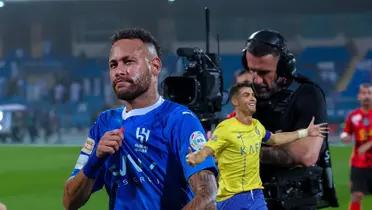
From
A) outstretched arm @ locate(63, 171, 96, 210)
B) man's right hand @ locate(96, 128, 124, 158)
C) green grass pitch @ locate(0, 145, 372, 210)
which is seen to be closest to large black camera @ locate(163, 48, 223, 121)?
outstretched arm @ locate(63, 171, 96, 210)

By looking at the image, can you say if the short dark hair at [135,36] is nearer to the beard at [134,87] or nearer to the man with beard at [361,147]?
the beard at [134,87]

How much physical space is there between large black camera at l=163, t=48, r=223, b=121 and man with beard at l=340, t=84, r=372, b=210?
4442mm

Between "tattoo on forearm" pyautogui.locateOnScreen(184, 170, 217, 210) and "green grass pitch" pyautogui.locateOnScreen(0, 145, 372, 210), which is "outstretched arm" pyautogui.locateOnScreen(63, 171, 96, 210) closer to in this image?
"tattoo on forearm" pyautogui.locateOnScreen(184, 170, 217, 210)

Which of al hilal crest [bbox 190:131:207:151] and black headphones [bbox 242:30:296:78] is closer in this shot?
al hilal crest [bbox 190:131:207:151]

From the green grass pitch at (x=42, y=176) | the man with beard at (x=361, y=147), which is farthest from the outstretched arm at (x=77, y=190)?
the green grass pitch at (x=42, y=176)

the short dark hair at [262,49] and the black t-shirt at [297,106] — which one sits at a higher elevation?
the short dark hair at [262,49]

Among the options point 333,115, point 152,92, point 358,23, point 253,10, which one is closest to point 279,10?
point 253,10

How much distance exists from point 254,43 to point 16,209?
24.0 ft

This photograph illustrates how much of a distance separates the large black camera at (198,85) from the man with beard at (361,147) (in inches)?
175

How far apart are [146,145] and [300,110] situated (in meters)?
1.34

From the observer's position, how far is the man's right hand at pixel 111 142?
2701 millimetres

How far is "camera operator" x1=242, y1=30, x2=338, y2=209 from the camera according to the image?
387cm

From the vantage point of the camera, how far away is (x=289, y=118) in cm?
396

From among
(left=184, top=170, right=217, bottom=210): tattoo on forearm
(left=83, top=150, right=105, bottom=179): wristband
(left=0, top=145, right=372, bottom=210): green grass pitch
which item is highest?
(left=83, top=150, right=105, bottom=179): wristband
